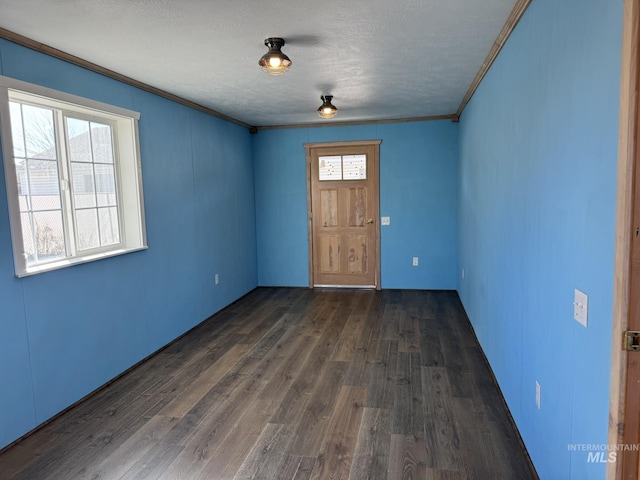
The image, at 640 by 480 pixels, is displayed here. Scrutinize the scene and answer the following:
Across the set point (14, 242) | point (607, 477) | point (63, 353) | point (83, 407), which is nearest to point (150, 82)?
point (14, 242)

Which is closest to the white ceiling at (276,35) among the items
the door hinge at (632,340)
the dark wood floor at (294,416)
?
the door hinge at (632,340)

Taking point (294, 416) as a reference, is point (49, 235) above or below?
→ above

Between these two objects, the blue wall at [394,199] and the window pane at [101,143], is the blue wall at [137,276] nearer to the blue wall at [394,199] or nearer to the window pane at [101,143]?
the window pane at [101,143]

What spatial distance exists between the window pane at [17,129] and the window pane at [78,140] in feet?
1.26

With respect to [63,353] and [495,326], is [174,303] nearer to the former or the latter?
[63,353]

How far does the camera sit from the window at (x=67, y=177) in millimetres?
2496

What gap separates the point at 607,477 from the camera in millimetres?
1201

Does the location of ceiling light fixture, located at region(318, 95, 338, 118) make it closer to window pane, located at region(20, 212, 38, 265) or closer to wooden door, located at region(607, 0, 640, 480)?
window pane, located at region(20, 212, 38, 265)

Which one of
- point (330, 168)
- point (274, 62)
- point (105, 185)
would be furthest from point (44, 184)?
point (330, 168)

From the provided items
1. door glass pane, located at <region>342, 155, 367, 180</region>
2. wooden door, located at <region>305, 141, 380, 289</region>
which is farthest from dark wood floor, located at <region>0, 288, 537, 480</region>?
door glass pane, located at <region>342, 155, 367, 180</region>

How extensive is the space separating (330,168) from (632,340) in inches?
202

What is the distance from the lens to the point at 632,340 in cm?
111

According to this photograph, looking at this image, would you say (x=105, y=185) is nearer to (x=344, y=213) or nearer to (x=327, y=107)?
(x=327, y=107)

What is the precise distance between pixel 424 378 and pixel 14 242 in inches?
112
